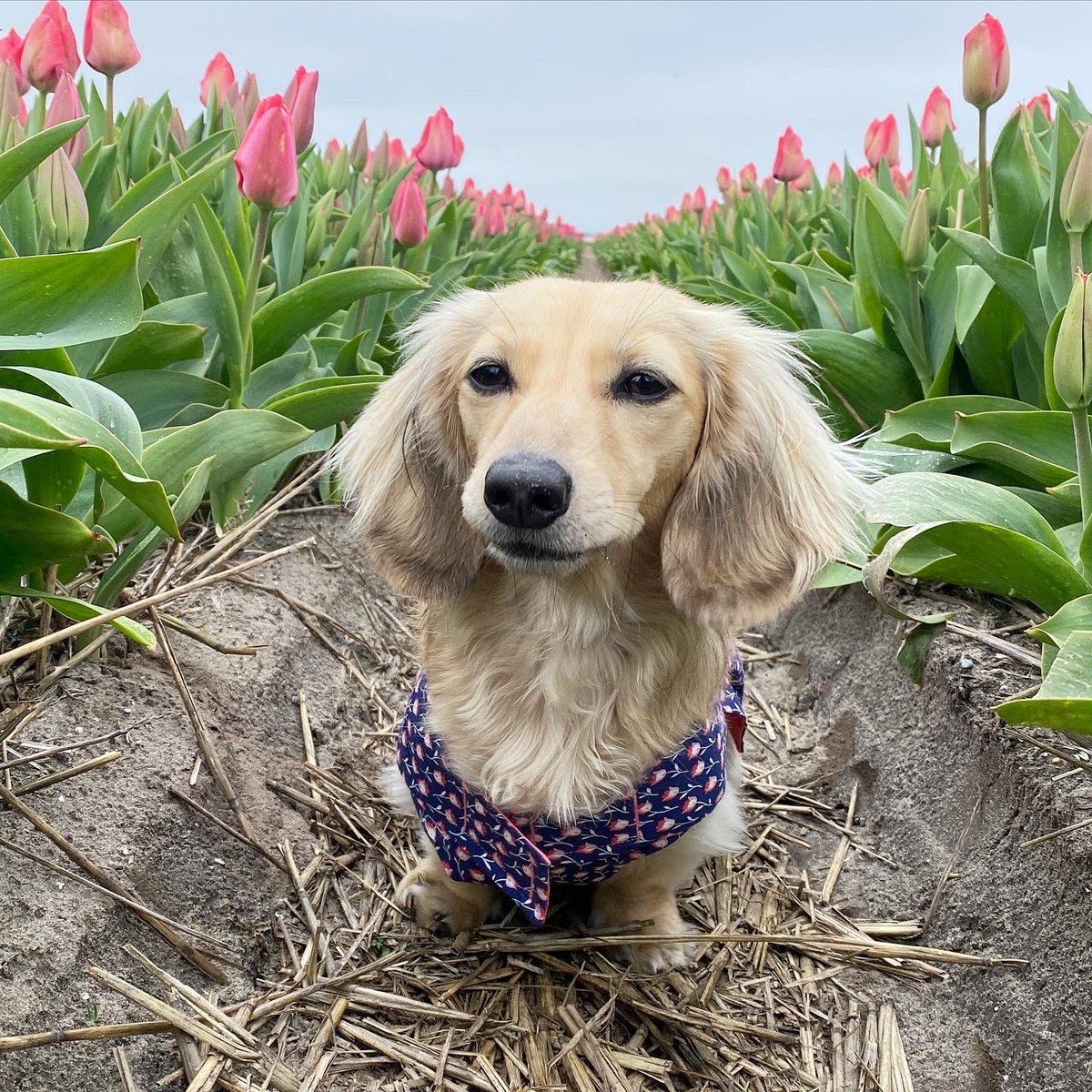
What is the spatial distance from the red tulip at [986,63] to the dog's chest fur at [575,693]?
1.78 m

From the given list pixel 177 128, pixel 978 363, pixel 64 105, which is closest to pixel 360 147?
pixel 177 128

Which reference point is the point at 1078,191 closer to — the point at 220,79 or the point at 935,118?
the point at 935,118

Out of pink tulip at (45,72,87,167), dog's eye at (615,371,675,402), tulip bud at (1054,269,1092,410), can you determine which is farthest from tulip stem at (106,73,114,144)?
tulip bud at (1054,269,1092,410)

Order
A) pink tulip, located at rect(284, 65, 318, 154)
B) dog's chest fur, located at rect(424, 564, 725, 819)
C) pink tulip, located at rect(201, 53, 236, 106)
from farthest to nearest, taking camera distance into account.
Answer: pink tulip, located at rect(201, 53, 236, 106), pink tulip, located at rect(284, 65, 318, 154), dog's chest fur, located at rect(424, 564, 725, 819)

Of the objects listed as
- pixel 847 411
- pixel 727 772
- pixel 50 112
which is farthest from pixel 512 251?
pixel 727 772

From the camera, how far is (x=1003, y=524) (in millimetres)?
1908

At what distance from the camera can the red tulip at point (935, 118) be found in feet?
12.6

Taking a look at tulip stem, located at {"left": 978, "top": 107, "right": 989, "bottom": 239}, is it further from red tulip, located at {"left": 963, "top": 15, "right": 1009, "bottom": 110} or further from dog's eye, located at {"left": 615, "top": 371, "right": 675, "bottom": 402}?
dog's eye, located at {"left": 615, "top": 371, "right": 675, "bottom": 402}

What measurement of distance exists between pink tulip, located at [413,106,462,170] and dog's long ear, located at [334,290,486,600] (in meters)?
2.13

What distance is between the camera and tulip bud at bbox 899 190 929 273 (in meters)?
2.60

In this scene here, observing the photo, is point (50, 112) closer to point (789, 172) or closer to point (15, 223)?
point (15, 223)

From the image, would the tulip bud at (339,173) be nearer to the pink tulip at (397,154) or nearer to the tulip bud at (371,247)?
the pink tulip at (397,154)

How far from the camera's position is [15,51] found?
2566 mm

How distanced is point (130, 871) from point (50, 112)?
5.52 feet
